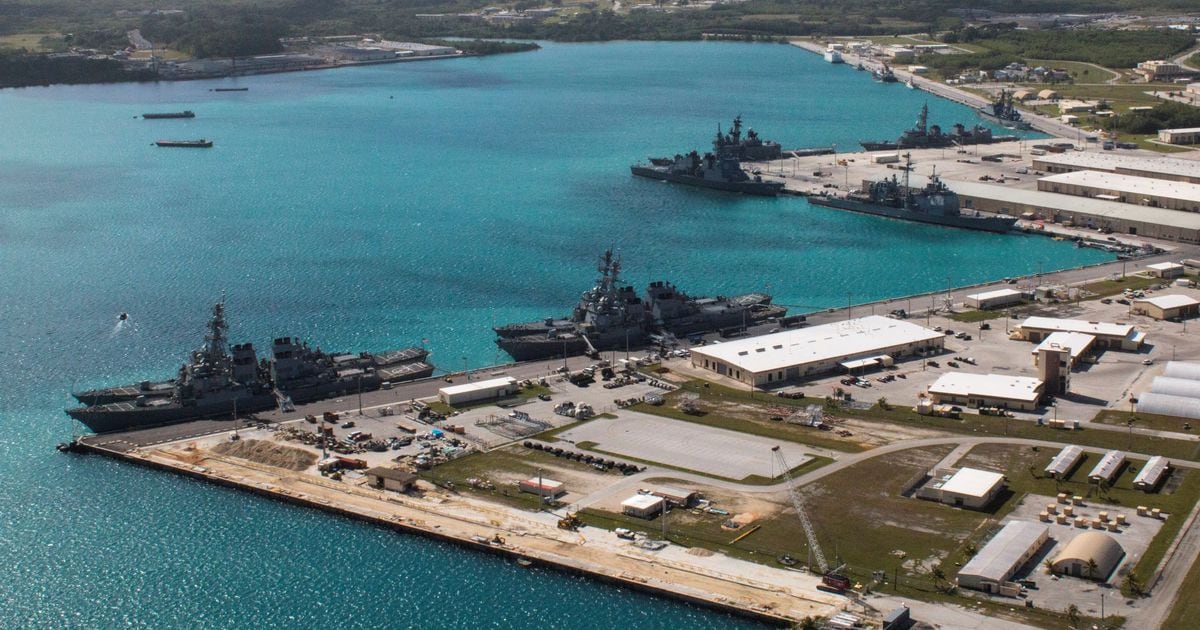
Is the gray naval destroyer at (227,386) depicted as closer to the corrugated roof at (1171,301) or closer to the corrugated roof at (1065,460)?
the corrugated roof at (1065,460)

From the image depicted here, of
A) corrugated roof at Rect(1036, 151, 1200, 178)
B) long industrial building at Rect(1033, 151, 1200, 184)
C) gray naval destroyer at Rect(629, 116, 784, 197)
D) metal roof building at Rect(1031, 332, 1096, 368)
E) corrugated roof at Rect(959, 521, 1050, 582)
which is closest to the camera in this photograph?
corrugated roof at Rect(959, 521, 1050, 582)

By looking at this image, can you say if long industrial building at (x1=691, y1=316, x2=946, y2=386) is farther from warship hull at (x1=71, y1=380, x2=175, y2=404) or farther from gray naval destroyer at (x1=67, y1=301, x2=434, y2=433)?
warship hull at (x1=71, y1=380, x2=175, y2=404)

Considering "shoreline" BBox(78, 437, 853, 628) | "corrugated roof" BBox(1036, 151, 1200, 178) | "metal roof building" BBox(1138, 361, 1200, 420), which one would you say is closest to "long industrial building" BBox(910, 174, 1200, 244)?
"corrugated roof" BBox(1036, 151, 1200, 178)

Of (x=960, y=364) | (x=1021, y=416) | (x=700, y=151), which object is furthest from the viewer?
(x=700, y=151)

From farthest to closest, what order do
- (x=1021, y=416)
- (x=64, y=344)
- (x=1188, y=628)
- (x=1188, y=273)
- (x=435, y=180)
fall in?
(x=435, y=180) < (x=1188, y=273) < (x=64, y=344) < (x=1021, y=416) < (x=1188, y=628)

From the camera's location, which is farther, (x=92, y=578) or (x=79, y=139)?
(x=79, y=139)

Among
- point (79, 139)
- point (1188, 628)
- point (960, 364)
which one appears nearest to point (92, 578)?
point (1188, 628)

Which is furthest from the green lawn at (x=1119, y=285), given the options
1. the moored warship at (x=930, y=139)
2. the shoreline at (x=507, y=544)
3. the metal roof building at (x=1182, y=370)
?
the moored warship at (x=930, y=139)

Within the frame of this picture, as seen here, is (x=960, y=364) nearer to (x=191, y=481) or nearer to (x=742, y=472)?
(x=742, y=472)
